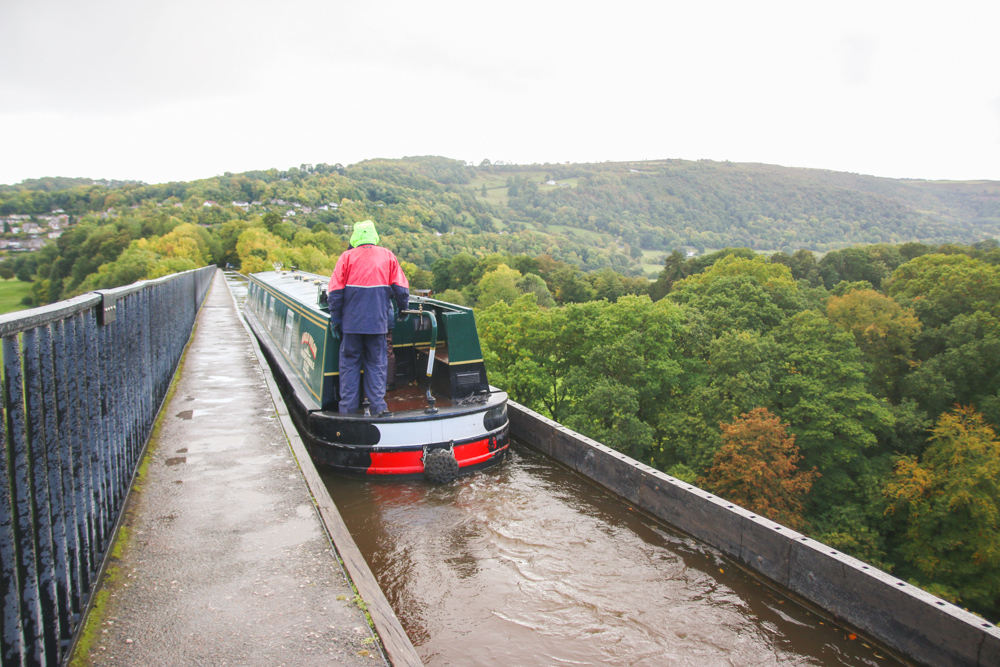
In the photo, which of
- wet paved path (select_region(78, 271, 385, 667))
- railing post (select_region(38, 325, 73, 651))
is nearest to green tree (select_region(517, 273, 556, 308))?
wet paved path (select_region(78, 271, 385, 667))

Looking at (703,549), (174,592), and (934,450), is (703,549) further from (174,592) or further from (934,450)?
(934,450)

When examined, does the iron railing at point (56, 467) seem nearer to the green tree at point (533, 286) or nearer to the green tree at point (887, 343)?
the green tree at point (887, 343)

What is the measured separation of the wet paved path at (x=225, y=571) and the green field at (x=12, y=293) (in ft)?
294

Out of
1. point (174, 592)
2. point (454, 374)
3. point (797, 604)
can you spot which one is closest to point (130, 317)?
point (174, 592)

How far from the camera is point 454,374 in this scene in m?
9.65

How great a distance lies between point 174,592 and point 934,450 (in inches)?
987

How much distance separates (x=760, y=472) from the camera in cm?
1759

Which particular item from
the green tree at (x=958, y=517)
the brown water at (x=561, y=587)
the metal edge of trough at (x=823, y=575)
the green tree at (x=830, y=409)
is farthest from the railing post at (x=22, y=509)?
the green tree at (x=830, y=409)

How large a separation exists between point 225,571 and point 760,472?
16840 millimetres

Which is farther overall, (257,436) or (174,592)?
(257,436)

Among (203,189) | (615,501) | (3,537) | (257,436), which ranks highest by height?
(203,189)

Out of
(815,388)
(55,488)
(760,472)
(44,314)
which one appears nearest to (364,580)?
(55,488)

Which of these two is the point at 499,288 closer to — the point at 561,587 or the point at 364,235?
the point at 364,235

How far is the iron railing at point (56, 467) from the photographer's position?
8.04 ft
